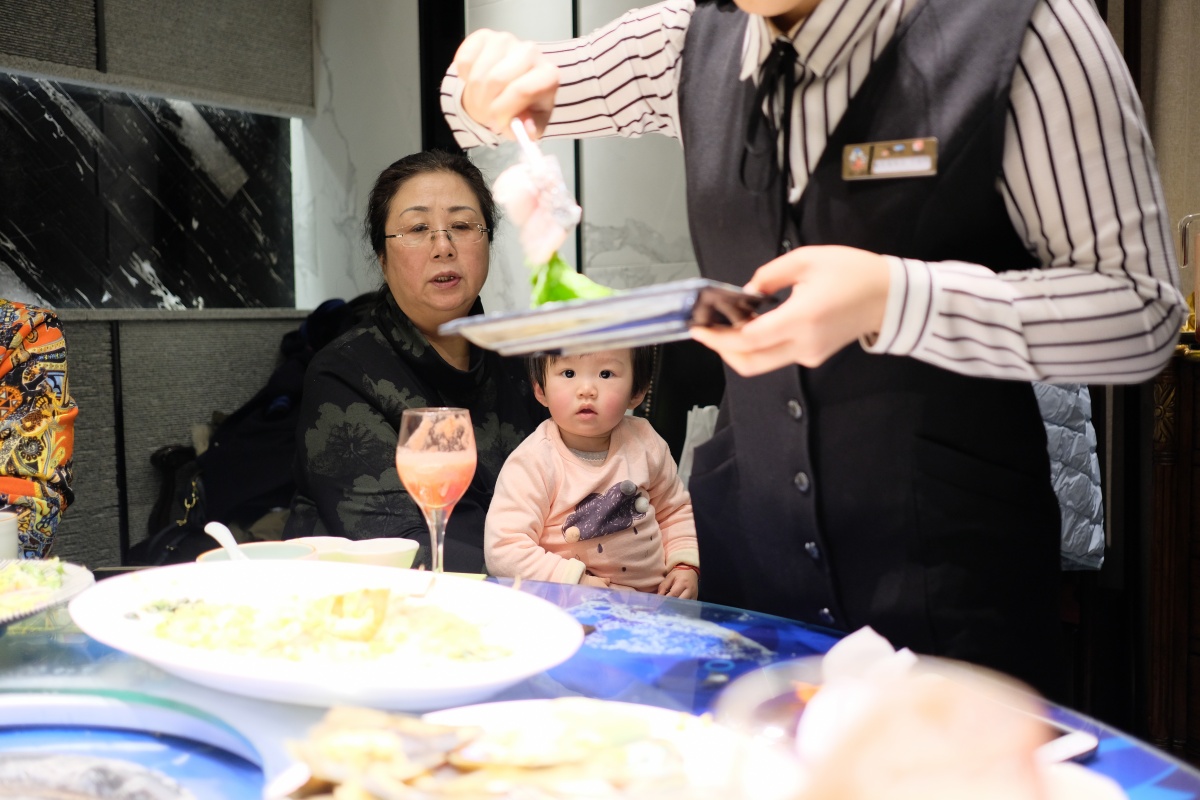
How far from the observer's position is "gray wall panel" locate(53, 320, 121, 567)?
365cm

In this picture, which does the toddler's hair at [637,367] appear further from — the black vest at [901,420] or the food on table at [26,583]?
the food on table at [26,583]

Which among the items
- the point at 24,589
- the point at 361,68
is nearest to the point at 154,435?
→ the point at 361,68

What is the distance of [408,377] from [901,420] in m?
1.65

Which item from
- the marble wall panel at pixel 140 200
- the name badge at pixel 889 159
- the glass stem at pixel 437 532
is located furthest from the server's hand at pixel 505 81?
the marble wall panel at pixel 140 200

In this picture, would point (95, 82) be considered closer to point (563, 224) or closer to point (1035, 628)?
point (563, 224)

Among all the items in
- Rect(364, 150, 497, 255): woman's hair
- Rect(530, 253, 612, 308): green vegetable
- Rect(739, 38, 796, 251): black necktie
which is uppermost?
Rect(364, 150, 497, 255): woman's hair

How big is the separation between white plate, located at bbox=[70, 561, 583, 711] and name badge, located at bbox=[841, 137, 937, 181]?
581 millimetres

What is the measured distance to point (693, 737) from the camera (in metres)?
0.72

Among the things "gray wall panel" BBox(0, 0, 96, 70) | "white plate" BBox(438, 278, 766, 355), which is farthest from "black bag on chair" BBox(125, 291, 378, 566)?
"white plate" BBox(438, 278, 766, 355)

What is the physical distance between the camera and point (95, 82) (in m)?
3.71

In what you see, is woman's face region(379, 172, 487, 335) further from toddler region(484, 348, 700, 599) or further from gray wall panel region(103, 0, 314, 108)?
gray wall panel region(103, 0, 314, 108)

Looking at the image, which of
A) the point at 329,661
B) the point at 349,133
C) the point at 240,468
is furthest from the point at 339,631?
the point at 349,133

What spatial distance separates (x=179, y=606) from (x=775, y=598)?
72 centimetres

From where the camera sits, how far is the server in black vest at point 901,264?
97cm
